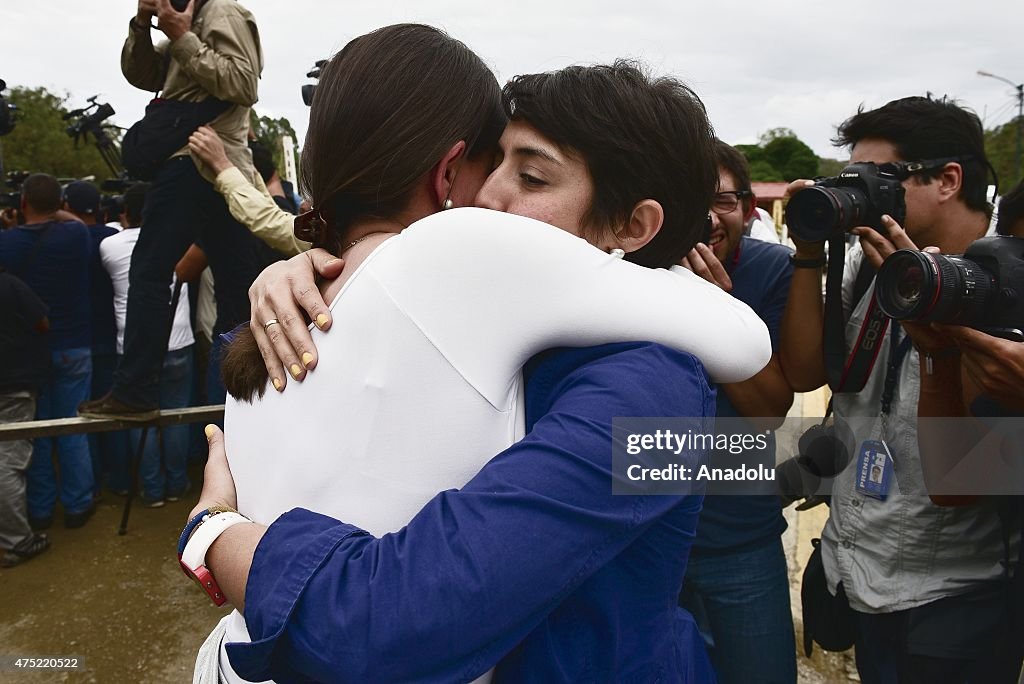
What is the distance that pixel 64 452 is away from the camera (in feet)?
15.8

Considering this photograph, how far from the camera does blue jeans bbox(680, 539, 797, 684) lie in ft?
7.29

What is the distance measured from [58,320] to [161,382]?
31.7 inches

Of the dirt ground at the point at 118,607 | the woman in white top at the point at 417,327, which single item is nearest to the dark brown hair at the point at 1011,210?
the woman in white top at the point at 417,327

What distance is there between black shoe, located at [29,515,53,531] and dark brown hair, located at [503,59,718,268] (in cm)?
499

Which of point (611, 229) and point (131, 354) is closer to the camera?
point (611, 229)

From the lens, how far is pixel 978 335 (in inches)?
64.2

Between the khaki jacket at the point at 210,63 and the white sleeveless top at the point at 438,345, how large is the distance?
2594 millimetres

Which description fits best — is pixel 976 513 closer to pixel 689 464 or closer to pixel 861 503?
pixel 861 503

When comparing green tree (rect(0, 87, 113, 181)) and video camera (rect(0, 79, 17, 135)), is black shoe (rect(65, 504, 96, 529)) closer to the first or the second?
video camera (rect(0, 79, 17, 135))

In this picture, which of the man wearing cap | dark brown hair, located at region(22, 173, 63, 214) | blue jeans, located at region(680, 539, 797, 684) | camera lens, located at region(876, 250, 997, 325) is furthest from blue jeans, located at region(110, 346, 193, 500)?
camera lens, located at region(876, 250, 997, 325)

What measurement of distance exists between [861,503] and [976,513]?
281 mm

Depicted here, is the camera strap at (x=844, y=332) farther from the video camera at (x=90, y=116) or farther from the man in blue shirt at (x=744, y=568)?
the video camera at (x=90, y=116)

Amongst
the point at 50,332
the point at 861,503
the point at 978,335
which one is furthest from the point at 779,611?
the point at 50,332

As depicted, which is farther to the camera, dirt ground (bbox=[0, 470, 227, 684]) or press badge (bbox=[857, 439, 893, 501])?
dirt ground (bbox=[0, 470, 227, 684])
